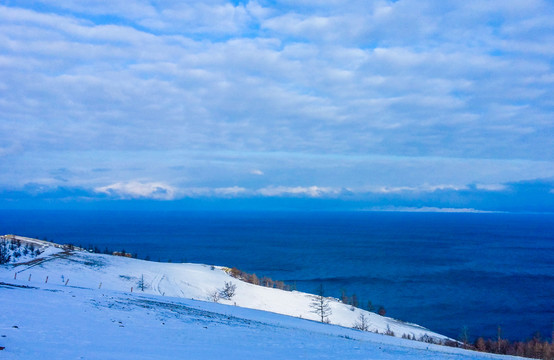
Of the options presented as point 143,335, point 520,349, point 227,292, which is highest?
point 143,335

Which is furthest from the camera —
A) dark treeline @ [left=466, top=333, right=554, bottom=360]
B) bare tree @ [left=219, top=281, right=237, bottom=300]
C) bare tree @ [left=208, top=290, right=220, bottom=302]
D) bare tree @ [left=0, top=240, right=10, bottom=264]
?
bare tree @ [left=219, top=281, right=237, bottom=300]

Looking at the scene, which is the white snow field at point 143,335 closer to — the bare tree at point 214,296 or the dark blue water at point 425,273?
the bare tree at point 214,296

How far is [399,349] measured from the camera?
18.8 m

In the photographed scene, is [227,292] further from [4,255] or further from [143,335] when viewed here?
[143,335]

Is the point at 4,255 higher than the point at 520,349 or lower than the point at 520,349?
higher

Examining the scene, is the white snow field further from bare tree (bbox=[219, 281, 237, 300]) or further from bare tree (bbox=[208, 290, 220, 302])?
bare tree (bbox=[219, 281, 237, 300])

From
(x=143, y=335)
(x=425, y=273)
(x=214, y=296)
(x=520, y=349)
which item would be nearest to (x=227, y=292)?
(x=214, y=296)

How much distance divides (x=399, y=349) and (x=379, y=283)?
70.4 metres

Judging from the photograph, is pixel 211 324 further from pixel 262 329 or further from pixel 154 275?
pixel 154 275

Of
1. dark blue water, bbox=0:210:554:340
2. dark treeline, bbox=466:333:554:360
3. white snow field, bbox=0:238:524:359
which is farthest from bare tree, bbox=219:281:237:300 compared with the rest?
dark blue water, bbox=0:210:554:340

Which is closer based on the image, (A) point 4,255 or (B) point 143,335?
(B) point 143,335

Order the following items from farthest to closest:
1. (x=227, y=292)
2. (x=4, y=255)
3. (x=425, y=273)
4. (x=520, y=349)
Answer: (x=425, y=273), (x=227, y=292), (x=4, y=255), (x=520, y=349)

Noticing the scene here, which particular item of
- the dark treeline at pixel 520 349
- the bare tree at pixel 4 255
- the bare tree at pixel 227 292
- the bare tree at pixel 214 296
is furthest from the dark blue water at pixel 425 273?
the bare tree at pixel 4 255

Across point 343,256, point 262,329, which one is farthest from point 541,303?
point 262,329
